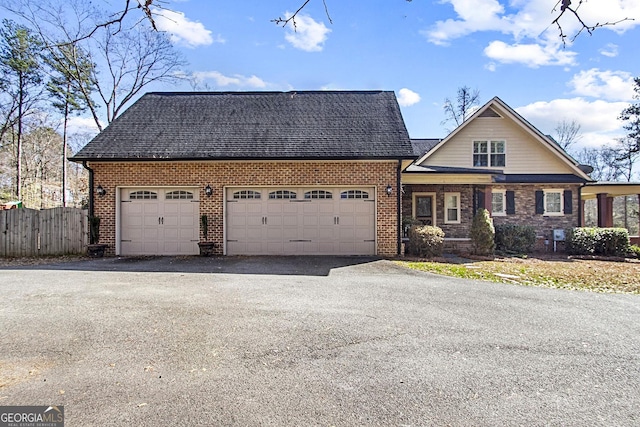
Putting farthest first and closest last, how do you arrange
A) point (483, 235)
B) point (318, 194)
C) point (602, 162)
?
point (602, 162) < point (483, 235) < point (318, 194)

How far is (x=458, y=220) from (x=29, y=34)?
24.2m

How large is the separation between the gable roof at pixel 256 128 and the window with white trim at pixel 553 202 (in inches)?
306

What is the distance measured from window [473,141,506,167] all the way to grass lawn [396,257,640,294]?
5180mm

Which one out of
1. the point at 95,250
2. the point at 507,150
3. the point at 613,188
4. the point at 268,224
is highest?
the point at 507,150

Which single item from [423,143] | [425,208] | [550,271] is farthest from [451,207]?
[550,271]

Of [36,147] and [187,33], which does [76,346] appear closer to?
[187,33]

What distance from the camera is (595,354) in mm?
3998

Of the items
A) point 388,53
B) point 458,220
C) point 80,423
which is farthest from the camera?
point 458,220

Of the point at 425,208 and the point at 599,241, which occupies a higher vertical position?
the point at 425,208

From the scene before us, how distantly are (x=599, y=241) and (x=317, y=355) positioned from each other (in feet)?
47.8

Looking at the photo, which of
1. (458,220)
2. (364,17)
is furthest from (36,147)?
(364,17)

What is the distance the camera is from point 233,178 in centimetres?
1179

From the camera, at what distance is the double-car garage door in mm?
11836

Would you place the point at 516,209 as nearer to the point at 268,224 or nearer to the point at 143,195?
the point at 268,224
